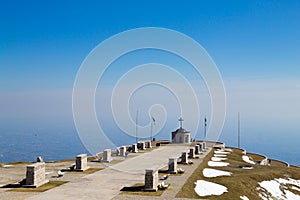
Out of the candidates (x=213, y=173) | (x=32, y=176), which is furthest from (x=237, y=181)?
(x=32, y=176)

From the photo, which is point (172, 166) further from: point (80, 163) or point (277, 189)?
point (277, 189)

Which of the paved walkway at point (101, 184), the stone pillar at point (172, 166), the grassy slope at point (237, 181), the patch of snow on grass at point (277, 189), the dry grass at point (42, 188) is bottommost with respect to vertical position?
the patch of snow on grass at point (277, 189)

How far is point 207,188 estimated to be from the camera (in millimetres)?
27750

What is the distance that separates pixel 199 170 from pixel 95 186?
1316cm

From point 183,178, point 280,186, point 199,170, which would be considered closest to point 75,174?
point 183,178

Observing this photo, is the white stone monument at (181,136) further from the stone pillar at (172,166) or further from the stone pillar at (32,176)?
the stone pillar at (32,176)

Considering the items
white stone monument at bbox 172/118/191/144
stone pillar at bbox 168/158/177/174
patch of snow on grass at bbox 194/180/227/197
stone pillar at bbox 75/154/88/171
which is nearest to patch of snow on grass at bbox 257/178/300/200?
patch of snow on grass at bbox 194/180/227/197

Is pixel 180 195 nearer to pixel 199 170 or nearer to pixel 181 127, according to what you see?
pixel 199 170

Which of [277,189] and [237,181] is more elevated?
[237,181]

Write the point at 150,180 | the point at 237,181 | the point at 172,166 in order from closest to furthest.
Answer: the point at 150,180 < the point at 237,181 < the point at 172,166

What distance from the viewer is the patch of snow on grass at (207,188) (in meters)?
26.3

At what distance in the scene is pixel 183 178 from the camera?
1201 inches

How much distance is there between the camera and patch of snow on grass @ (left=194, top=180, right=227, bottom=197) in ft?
86.2

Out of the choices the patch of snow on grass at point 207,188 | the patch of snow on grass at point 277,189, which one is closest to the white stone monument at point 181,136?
the patch of snow on grass at point 277,189
